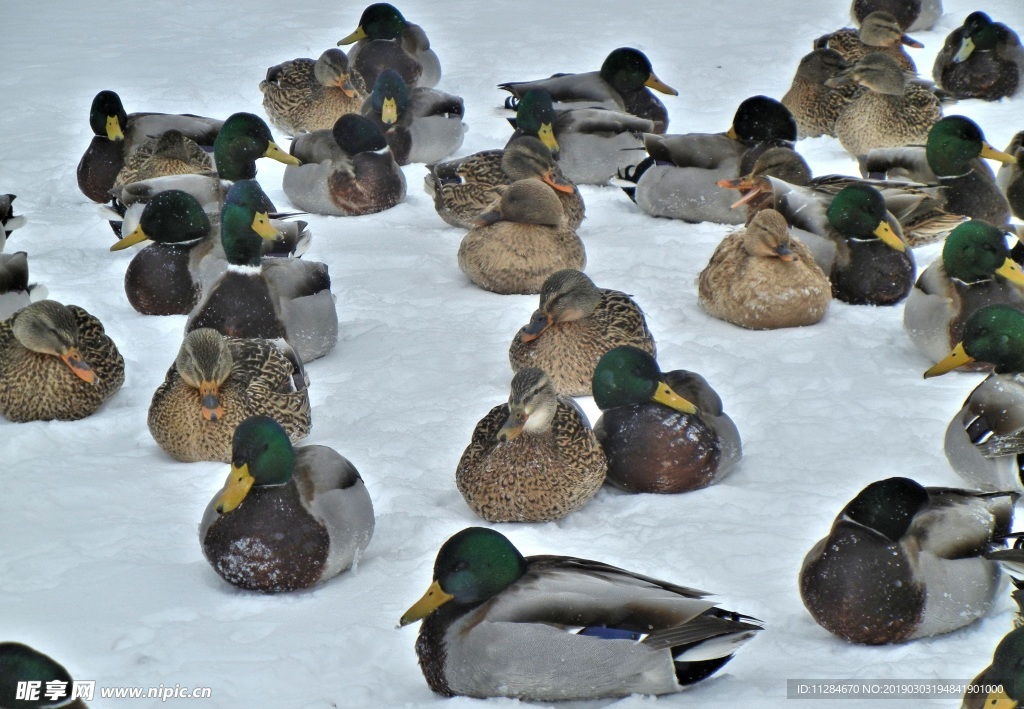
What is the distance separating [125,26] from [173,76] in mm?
1927

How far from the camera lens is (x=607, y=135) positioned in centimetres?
876

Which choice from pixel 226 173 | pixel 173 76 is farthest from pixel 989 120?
pixel 173 76

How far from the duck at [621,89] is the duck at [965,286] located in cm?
370

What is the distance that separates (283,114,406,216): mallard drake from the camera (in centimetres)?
826

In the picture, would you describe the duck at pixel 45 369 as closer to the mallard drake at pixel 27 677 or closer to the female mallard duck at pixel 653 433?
the female mallard duck at pixel 653 433

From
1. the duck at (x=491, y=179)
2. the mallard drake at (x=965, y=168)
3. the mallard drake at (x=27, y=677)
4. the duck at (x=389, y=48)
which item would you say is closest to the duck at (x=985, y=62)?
the mallard drake at (x=965, y=168)

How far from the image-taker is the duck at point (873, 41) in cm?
1029

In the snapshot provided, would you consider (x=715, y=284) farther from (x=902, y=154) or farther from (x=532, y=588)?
(x=532, y=588)

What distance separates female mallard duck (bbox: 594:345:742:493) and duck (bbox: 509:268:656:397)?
74 cm

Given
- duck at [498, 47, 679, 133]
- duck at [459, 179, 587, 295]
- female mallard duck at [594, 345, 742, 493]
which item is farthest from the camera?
duck at [498, 47, 679, 133]

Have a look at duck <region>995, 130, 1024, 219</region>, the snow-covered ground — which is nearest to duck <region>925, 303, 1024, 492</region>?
the snow-covered ground

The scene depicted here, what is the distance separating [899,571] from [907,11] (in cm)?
863

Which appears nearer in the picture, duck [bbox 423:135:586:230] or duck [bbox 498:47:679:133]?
duck [bbox 423:135:586:230]

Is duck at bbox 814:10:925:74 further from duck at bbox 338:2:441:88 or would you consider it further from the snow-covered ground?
duck at bbox 338:2:441:88
